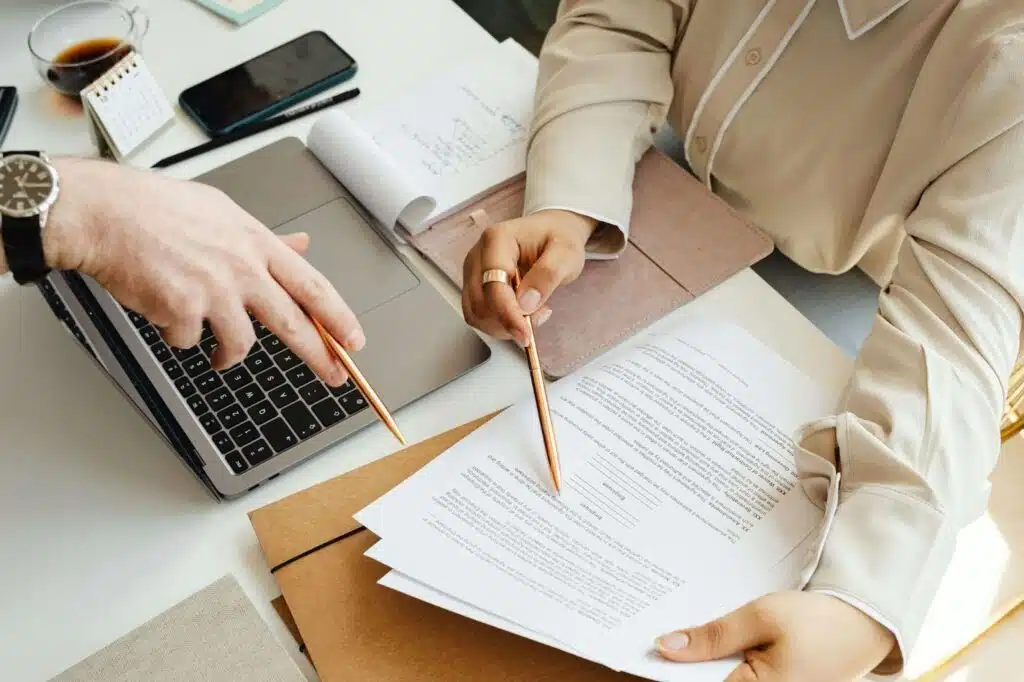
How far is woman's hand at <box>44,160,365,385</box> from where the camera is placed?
63cm

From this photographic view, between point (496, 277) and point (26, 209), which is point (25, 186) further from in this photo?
point (496, 277)

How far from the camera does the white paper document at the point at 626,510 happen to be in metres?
0.59

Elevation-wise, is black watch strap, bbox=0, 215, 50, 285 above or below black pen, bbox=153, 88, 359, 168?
above

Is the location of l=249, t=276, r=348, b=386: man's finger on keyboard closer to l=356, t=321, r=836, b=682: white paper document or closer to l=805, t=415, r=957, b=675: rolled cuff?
l=356, t=321, r=836, b=682: white paper document

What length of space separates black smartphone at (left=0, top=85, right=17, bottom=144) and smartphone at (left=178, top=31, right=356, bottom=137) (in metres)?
0.18

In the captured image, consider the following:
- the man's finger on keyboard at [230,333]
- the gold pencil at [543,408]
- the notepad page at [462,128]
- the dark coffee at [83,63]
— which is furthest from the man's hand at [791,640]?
the dark coffee at [83,63]

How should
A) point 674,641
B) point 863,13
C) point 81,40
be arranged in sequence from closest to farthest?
point 674,641, point 863,13, point 81,40

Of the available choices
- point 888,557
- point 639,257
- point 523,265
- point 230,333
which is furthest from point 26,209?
point 888,557

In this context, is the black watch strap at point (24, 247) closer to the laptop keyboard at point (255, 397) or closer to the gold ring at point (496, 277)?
the laptop keyboard at point (255, 397)

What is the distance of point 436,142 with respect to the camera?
37.1 inches

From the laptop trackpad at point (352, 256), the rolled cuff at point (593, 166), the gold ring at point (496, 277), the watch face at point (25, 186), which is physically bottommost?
the laptop trackpad at point (352, 256)

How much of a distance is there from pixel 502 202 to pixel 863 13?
1.20 ft

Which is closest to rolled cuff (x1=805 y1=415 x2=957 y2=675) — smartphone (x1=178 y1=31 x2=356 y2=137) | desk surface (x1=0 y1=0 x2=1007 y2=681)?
desk surface (x1=0 y1=0 x2=1007 y2=681)

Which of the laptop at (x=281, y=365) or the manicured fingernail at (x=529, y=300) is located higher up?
the manicured fingernail at (x=529, y=300)
